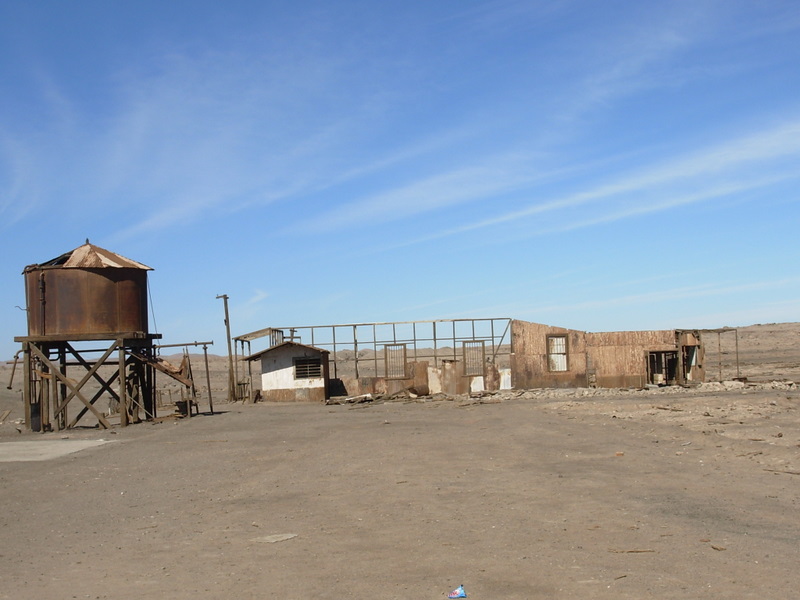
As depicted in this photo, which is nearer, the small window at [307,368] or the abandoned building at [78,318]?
the abandoned building at [78,318]

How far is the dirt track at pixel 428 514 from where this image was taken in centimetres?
772

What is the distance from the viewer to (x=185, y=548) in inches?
376

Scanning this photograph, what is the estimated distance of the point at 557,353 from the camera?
37.3 metres

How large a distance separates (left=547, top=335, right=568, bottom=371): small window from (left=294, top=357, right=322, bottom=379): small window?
11.1 m

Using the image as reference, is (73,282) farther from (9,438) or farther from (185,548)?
(185,548)

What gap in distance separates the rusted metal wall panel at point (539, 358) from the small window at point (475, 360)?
202cm

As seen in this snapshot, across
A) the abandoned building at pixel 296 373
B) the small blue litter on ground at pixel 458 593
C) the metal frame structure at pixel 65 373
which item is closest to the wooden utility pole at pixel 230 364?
the abandoned building at pixel 296 373

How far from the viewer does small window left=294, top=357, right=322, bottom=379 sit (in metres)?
39.9

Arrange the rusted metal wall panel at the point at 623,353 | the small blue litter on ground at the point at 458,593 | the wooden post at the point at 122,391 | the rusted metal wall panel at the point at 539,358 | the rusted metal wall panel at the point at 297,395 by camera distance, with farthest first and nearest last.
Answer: the rusted metal wall panel at the point at 297,395, the rusted metal wall panel at the point at 539,358, the rusted metal wall panel at the point at 623,353, the wooden post at the point at 122,391, the small blue litter on ground at the point at 458,593

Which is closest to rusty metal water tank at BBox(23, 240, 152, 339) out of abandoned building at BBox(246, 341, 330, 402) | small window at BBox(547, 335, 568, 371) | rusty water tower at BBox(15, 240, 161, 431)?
rusty water tower at BBox(15, 240, 161, 431)

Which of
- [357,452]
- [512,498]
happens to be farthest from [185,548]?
[357,452]

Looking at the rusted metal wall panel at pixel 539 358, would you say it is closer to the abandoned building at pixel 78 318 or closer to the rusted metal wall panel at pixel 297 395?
the rusted metal wall panel at pixel 297 395

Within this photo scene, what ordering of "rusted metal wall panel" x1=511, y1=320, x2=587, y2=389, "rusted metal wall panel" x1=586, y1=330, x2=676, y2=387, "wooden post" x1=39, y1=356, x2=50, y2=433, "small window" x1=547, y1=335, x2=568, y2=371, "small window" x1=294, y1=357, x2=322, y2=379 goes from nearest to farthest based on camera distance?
"wooden post" x1=39, y1=356, x2=50, y2=433 → "rusted metal wall panel" x1=586, y1=330, x2=676, y2=387 → "rusted metal wall panel" x1=511, y1=320, x2=587, y2=389 → "small window" x1=547, y1=335, x2=568, y2=371 → "small window" x1=294, y1=357, x2=322, y2=379

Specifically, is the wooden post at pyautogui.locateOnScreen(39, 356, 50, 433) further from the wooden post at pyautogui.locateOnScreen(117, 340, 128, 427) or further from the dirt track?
the dirt track
